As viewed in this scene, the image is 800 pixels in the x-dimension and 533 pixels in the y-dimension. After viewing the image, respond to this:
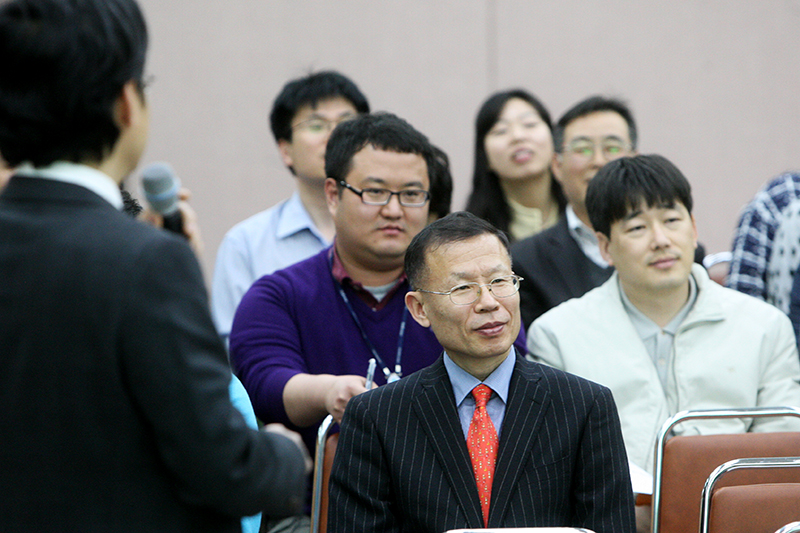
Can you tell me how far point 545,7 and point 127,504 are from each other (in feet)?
14.4

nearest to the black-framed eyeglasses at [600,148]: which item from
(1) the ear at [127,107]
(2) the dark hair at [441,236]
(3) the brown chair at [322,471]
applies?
(2) the dark hair at [441,236]

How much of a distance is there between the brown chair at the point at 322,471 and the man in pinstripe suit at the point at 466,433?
207 mm

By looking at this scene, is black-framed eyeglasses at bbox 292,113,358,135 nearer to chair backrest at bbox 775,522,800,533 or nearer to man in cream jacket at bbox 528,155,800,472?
man in cream jacket at bbox 528,155,800,472

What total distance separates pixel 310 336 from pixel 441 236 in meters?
0.60

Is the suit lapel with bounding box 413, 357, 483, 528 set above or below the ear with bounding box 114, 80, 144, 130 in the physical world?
below

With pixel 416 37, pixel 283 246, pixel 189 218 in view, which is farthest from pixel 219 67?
pixel 189 218

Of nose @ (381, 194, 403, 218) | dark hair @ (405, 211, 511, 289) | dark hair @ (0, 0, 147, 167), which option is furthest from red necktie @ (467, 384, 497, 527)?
dark hair @ (0, 0, 147, 167)

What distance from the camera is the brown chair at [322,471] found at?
6.94ft

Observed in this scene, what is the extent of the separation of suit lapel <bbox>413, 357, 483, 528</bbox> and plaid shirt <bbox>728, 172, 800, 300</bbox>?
5.29ft

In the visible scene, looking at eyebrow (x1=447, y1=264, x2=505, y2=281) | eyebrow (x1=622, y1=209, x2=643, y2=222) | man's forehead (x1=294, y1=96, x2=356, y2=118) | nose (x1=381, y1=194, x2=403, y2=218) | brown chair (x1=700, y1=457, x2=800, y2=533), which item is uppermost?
man's forehead (x1=294, y1=96, x2=356, y2=118)

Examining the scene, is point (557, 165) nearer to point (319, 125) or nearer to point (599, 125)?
point (599, 125)

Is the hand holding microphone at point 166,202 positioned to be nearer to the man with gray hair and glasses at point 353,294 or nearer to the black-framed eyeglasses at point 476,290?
the black-framed eyeglasses at point 476,290

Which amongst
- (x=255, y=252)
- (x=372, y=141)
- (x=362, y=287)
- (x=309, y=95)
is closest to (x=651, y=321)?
(x=362, y=287)

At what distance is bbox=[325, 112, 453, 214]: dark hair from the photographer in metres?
2.57
